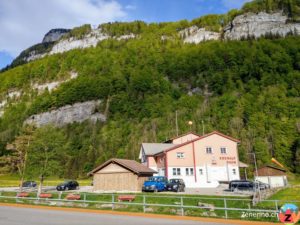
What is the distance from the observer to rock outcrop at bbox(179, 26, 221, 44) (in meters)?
175

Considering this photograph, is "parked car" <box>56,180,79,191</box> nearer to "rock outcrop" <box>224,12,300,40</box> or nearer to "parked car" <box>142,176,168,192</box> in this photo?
"parked car" <box>142,176,168,192</box>

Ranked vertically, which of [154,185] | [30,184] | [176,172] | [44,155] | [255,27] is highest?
[255,27]

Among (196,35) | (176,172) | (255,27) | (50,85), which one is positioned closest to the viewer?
(176,172)

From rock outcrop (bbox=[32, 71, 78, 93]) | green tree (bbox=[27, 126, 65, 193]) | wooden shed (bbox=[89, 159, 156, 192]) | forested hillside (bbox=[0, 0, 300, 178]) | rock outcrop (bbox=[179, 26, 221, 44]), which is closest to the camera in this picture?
green tree (bbox=[27, 126, 65, 193])

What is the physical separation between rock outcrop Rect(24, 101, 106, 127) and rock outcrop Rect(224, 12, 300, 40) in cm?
8782

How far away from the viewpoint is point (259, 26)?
160 m

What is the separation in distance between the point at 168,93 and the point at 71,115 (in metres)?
46.0

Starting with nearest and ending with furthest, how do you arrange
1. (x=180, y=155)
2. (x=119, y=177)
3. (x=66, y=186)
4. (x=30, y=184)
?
(x=119, y=177)
(x=66, y=186)
(x=180, y=155)
(x=30, y=184)

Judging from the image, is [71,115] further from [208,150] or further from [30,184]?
[208,150]

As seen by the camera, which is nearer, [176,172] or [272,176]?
[176,172]

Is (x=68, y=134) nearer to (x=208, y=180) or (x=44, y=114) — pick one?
(x=44, y=114)

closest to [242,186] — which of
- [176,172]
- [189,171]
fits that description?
[189,171]

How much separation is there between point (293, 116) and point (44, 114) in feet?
346

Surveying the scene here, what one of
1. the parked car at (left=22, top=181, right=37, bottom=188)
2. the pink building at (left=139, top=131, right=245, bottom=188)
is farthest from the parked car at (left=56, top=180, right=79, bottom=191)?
the pink building at (left=139, top=131, right=245, bottom=188)
